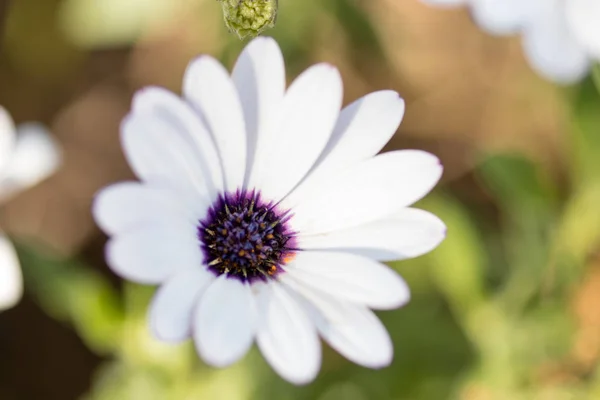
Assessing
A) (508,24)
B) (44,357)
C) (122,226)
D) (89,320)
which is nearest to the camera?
(122,226)

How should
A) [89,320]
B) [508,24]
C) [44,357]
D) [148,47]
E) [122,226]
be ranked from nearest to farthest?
[122,226] < [508,24] < [89,320] < [44,357] < [148,47]

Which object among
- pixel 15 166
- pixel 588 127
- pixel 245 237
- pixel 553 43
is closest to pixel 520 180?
pixel 588 127

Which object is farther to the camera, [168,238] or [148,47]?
[148,47]

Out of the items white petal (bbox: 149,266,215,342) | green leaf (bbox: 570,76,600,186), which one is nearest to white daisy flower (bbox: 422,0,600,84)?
green leaf (bbox: 570,76,600,186)

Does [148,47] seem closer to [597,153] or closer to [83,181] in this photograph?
[83,181]

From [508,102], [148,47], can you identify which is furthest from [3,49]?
[508,102]

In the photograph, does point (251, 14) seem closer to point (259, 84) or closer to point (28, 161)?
point (259, 84)

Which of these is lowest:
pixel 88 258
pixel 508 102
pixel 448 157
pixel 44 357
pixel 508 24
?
pixel 44 357
